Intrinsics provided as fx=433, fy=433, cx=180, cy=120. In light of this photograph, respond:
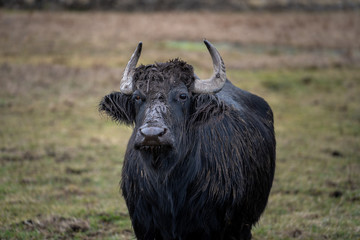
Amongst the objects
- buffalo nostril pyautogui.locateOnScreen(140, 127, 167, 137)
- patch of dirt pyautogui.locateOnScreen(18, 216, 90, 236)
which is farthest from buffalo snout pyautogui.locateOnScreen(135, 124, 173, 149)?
patch of dirt pyautogui.locateOnScreen(18, 216, 90, 236)

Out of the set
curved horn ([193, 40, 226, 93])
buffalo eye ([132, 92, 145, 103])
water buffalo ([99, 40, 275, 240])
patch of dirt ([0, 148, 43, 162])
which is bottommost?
patch of dirt ([0, 148, 43, 162])

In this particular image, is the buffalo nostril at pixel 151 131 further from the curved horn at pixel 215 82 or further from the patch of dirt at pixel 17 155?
the patch of dirt at pixel 17 155

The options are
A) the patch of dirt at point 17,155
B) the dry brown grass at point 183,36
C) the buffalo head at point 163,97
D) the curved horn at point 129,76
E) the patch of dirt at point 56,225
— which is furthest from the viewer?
the dry brown grass at point 183,36

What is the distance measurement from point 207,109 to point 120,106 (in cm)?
98

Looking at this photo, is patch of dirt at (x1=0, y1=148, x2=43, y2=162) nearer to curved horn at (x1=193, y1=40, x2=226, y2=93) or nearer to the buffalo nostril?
curved horn at (x1=193, y1=40, x2=226, y2=93)

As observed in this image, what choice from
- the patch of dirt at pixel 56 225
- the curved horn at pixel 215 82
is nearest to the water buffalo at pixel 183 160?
the curved horn at pixel 215 82

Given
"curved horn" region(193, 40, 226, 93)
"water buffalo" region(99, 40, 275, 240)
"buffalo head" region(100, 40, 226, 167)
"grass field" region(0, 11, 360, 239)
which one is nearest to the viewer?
"buffalo head" region(100, 40, 226, 167)

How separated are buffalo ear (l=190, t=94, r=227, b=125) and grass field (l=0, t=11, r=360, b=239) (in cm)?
96

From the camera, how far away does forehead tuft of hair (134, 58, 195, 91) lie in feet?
14.2

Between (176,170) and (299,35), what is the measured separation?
24335 millimetres

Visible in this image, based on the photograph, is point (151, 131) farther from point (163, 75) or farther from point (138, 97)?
point (163, 75)

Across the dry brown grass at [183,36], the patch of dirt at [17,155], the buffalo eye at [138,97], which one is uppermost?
the dry brown grass at [183,36]

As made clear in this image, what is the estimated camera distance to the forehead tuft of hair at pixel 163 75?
4.34m

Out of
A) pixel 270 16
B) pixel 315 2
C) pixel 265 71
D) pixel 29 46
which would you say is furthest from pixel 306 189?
pixel 315 2
